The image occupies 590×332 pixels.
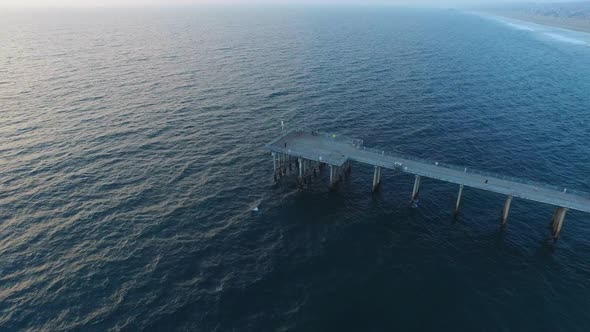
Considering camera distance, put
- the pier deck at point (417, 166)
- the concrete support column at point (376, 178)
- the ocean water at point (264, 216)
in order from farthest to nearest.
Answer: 1. the concrete support column at point (376, 178)
2. the pier deck at point (417, 166)
3. the ocean water at point (264, 216)

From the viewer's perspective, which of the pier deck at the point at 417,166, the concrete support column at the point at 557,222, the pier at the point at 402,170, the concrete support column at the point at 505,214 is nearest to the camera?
the concrete support column at the point at 557,222

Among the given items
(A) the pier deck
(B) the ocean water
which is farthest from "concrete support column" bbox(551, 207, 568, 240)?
(B) the ocean water

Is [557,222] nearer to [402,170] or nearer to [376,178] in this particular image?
[402,170]

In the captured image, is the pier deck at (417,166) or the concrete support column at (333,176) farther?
the concrete support column at (333,176)

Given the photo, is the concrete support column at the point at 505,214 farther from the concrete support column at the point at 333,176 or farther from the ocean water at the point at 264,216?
the concrete support column at the point at 333,176

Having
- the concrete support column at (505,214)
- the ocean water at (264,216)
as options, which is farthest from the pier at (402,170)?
Answer: the ocean water at (264,216)

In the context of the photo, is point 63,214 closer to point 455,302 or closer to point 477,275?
point 455,302
